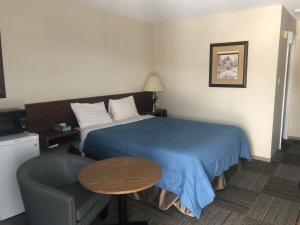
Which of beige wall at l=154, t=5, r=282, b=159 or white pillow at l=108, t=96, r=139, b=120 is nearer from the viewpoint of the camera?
beige wall at l=154, t=5, r=282, b=159

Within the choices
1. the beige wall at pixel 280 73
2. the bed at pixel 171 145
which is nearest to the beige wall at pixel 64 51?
the bed at pixel 171 145

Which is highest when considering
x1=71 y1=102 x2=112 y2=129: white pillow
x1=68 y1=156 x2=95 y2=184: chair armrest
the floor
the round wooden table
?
x1=71 y1=102 x2=112 y2=129: white pillow

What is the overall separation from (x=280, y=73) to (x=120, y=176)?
330 centimetres

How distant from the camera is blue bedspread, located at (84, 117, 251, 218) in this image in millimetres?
2318

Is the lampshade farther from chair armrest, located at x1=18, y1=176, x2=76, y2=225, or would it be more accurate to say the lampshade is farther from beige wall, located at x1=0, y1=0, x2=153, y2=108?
chair armrest, located at x1=18, y1=176, x2=76, y2=225

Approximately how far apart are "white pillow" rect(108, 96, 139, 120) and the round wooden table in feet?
5.97

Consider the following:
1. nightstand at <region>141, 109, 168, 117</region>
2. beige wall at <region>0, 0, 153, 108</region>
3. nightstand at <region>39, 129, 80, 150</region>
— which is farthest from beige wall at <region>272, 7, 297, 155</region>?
nightstand at <region>39, 129, 80, 150</region>

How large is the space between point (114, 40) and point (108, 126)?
62.2 inches

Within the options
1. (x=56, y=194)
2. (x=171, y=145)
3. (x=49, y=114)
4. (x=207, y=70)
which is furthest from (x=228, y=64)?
(x=56, y=194)

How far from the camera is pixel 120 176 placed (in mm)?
1857

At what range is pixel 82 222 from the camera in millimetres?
1796

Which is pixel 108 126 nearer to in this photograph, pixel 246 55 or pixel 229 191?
pixel 229 191

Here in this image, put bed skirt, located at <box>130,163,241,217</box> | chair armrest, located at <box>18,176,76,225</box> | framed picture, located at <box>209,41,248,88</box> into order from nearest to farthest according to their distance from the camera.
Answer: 1. chair armrest, located at <box>18,176,76,225</box>
2. bed skirt, located at <box>130,163,241,217</box>
3. framed picture, located at <box>209,41,248,88</box>

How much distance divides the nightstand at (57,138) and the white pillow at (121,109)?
864mm
